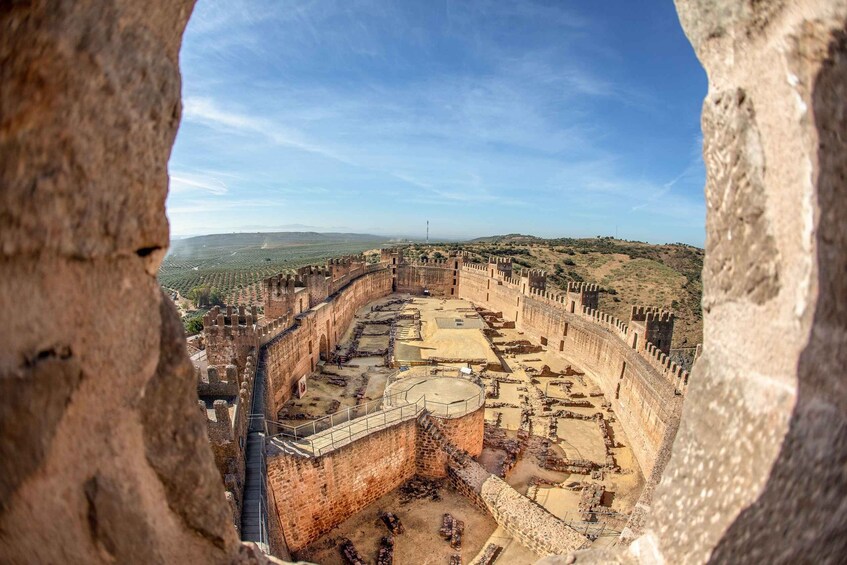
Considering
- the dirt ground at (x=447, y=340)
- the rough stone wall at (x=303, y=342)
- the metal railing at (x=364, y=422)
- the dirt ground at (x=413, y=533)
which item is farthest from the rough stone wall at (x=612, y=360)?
the rough stone wall at (x=303, y=342)

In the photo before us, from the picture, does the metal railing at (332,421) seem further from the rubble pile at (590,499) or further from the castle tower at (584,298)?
the castle tower at (584,298)

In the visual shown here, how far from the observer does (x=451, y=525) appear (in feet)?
42.1

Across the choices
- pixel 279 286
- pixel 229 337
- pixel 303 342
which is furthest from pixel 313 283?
pixel 229 337

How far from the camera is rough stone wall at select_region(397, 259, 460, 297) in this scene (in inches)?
1896

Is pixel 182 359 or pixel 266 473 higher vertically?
pixel 182 359

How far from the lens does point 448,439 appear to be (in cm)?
1540

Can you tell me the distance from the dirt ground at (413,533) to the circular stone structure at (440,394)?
9.68ft

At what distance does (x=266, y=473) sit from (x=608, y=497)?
467 inches

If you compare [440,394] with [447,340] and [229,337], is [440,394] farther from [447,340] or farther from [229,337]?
[447,340]

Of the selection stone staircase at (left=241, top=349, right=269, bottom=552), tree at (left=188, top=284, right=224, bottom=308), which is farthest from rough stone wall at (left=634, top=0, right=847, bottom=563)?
tree at (left=188, top=284, right=224, bottom=308)

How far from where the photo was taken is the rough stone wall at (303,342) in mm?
18484

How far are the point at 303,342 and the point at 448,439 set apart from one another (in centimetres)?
1061

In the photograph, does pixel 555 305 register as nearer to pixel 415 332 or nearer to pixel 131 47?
pixel 415 332

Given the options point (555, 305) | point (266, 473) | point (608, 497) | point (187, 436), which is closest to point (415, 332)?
point (555, 305)
